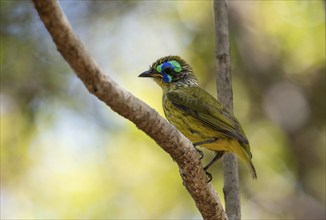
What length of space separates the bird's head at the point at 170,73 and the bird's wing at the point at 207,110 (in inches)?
15.0

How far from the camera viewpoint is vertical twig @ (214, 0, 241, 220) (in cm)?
473

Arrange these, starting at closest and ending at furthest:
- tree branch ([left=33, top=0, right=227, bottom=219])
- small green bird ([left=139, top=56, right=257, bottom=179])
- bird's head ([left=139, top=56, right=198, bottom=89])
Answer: tree branch ([left=33, top=0, right=227, bottom=219])
small green bird ([left=139, top=56, right=257, bottom=179])
bird's head ([left=139, top=56, right=198, bottom=89])

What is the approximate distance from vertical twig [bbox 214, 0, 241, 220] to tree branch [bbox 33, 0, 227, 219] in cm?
85

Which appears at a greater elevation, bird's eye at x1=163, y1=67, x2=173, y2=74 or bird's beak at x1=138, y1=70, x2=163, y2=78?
bird's eye at x1=163, y1=67, x2=173, y2=74

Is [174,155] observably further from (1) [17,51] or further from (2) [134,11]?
(2) [134,11]

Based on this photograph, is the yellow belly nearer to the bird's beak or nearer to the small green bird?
the small green bird

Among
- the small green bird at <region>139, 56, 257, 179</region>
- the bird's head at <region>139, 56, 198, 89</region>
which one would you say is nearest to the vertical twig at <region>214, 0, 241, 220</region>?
the small green bird at <region>139, 56, 257, 179</region>

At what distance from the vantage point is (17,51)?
26.6 feet

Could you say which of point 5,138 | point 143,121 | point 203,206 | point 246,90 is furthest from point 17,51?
point 143,121

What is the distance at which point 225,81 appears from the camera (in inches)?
197

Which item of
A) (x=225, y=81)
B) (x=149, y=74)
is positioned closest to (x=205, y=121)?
(x=225, y=81)

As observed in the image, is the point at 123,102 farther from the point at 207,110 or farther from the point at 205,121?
the point at 207,110

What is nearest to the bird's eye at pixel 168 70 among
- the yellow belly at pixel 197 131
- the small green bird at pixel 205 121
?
the small green bird at pixel 205 121

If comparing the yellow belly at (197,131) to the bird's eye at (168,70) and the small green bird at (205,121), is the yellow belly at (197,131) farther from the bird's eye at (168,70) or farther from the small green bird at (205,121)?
the bird's eye at (168,70)
